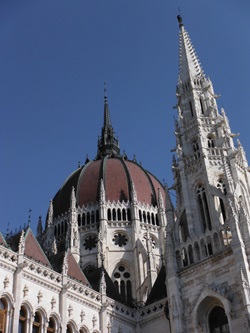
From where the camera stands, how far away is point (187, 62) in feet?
126

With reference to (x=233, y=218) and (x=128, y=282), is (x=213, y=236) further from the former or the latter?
(x=128, y=282)

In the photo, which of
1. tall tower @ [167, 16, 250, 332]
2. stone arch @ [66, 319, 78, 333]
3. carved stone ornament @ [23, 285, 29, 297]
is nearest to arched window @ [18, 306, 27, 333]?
carved stone ornament @ [23, 285, 29, 297]

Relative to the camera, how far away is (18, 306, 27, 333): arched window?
22.8 m

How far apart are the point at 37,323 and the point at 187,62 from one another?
75.4 feet

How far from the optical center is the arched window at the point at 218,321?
84.0 ft

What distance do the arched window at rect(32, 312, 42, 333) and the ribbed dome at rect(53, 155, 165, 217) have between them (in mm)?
19823

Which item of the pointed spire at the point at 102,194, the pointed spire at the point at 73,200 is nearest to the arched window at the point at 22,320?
the pointed spire at the point at 73,200

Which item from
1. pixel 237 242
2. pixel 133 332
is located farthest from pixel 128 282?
pixel 237 242

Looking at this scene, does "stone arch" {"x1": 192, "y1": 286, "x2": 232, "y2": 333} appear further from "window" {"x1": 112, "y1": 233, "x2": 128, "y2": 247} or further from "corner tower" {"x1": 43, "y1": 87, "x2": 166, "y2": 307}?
"window" {"x1": 112, "y1": 233, "x2": 128, "y2": 247}

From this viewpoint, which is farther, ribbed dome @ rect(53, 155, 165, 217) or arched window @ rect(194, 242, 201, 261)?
ribbed dome @ rect(53, 155, 165, 217)

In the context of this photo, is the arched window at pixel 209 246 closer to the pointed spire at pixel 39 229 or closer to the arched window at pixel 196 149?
the arched window at pixel 196 149

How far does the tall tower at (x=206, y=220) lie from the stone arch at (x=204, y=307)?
5 centimetres

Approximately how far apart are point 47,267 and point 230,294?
9.34 metres

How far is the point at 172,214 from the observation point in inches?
1220
